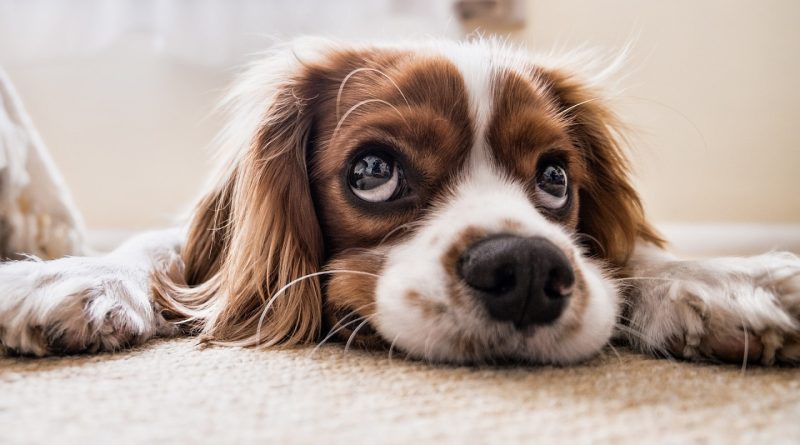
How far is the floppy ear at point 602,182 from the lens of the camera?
1623 mm

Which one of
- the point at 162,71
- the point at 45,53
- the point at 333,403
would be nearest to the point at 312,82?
the point at 333,403

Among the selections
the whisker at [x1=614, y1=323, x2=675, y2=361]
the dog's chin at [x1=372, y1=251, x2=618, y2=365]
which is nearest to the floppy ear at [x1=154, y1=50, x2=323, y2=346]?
the dog's chin at [x1=372, y1=251, x2=618, y2=365]

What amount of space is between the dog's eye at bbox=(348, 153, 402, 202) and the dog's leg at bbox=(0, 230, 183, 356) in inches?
17.3

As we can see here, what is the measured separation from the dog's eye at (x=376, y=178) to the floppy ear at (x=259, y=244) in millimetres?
126

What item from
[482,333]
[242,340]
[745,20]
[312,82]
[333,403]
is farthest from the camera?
[745,20]

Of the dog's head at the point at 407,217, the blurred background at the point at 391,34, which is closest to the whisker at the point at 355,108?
the dog's head at the point at 407,217

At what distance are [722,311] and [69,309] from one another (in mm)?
1035

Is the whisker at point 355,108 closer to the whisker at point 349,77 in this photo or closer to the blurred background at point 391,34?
the whisker at point 349,77

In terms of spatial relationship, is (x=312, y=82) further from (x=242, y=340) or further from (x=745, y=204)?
(x=745, y=204)

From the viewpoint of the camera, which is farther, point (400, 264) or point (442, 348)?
point (400, 264)

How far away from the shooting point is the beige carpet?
0.73m

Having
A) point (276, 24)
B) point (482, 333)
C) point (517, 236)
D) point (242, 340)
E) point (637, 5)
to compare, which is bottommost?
point (242, 340)

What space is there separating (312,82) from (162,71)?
215cm

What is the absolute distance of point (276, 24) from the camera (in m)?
3.27
